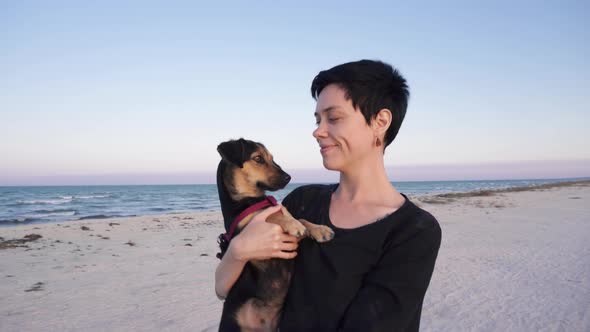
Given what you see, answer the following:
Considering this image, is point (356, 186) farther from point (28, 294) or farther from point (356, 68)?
point (28, 294)

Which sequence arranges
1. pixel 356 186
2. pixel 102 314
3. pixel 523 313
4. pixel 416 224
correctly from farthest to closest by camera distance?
1. pixel 102 314
2. pixel 523 313
3. pixel 356 186
4. pixel 416 224

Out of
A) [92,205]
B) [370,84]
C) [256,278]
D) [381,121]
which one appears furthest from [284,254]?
[92,205]

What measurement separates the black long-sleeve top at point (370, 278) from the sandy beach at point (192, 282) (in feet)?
10.9

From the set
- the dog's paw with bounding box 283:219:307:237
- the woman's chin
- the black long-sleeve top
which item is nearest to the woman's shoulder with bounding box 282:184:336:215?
the dog's paw with bounding box 283:219:307:237

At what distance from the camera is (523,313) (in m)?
4.92

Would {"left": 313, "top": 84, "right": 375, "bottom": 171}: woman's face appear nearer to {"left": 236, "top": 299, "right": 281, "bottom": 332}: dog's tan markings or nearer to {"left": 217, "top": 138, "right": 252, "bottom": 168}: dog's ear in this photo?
{"left": 236, "top": 299, "right": 281, "bottom": 332}: dog's tan markings

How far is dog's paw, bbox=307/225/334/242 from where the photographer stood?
72.9 inches

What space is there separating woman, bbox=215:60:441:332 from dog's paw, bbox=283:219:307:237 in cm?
5

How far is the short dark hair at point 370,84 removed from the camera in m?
1.82

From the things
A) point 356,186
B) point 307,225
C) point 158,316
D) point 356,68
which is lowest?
point 158,316

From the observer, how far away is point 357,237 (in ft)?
5.78

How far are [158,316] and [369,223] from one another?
4228mm

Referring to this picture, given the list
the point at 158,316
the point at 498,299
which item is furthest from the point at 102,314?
the point at 498,299

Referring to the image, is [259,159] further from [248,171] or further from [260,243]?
[260,243]
